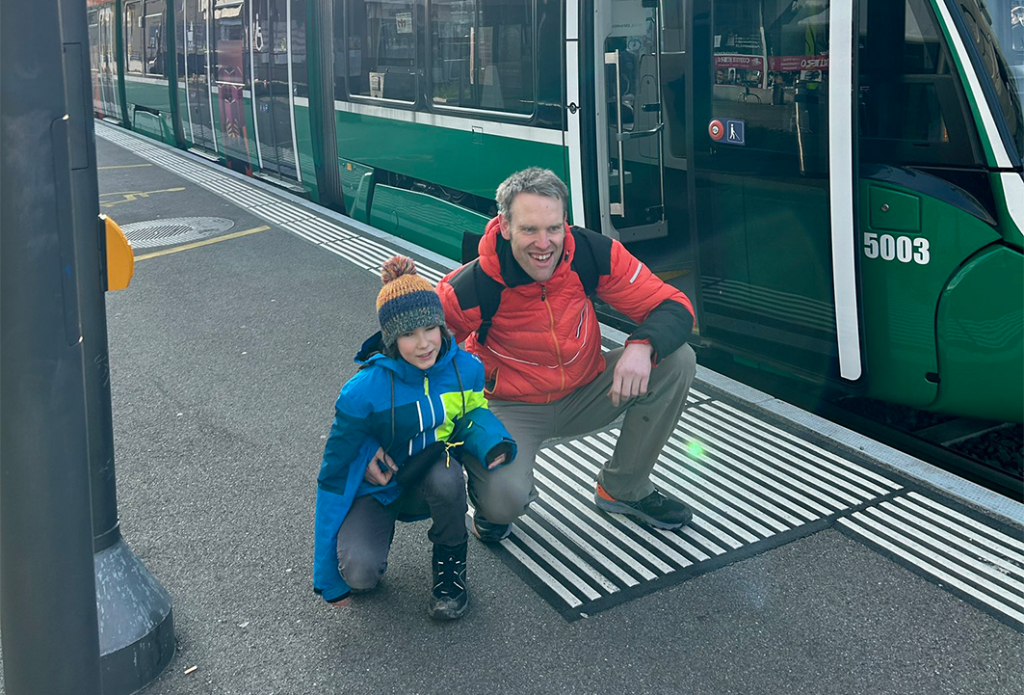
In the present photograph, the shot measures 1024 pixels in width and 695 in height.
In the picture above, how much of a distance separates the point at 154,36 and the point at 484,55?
36.4 feet

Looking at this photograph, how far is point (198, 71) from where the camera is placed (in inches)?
582

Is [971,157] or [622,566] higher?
[971,157]

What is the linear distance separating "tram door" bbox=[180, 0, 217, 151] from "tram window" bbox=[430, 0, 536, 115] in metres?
6.96

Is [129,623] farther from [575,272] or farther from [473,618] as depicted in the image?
[575,272]

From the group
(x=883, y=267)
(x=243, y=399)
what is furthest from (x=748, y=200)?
(x=243, y=399)

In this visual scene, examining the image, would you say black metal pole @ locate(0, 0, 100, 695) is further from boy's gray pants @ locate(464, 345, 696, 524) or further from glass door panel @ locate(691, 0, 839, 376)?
glass door panel @ locate(691, 0, 839, 376)

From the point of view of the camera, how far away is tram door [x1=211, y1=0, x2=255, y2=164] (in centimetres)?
1274

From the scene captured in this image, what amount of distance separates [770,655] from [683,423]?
1.78 m

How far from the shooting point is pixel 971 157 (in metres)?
4.37

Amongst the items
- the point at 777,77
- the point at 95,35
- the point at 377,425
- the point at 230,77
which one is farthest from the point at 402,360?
the point at 95,35

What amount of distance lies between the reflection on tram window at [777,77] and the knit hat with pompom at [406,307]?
2357 millimetres

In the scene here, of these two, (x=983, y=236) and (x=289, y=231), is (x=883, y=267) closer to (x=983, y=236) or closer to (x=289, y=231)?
(x=983, y=236)

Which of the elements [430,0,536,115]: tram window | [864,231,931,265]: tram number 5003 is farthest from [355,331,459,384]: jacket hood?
[430,0,536,115]: tram window

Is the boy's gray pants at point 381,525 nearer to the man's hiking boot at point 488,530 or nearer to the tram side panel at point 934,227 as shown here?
the man's hiking boot at point 488,530
